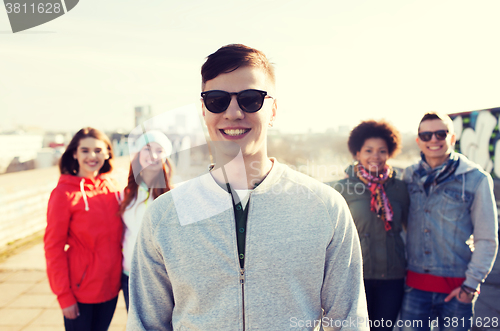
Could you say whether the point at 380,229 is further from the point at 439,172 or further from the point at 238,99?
the point at 238,99

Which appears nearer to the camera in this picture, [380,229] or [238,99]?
[238,99]

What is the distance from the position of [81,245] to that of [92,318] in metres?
0.60

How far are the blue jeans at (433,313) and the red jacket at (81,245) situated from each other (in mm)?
2317

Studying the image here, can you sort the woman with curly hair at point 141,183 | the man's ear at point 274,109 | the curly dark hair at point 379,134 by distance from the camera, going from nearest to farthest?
the man's ear at point 274,109
the woman with curly hair at point 141,183
the curly dark hair at point 379,134

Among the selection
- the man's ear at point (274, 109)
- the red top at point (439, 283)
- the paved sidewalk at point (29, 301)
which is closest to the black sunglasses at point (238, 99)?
the man's ear at point (274, 109)

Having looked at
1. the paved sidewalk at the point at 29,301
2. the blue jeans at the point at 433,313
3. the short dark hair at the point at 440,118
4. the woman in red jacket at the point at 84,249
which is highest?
the short dark hair at the point at 440,118

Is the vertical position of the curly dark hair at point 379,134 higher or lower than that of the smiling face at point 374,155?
higher

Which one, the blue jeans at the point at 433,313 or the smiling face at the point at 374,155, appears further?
the smiling face at the point at 374,155

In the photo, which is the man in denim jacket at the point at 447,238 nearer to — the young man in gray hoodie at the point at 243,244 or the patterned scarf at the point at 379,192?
the patterned scarf at the point at 379,192

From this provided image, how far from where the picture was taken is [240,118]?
4.33 ft

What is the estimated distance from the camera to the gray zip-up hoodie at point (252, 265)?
4.06 ft

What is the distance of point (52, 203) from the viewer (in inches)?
89.9

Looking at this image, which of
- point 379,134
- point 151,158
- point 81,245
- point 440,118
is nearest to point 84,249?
point 81,245

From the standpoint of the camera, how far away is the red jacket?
2.25 metres
